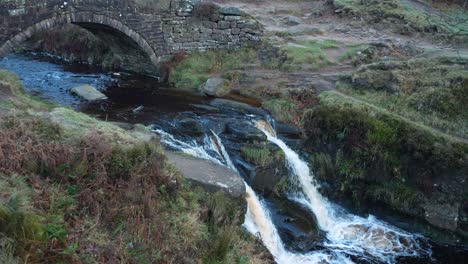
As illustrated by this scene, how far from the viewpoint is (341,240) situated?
28.8 feet

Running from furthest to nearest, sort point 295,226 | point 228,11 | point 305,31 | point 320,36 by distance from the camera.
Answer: point 305,31
point 320,36
point 228,11
point 295,226

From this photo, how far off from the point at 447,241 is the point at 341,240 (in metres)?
2.42

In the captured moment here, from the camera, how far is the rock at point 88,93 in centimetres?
1253

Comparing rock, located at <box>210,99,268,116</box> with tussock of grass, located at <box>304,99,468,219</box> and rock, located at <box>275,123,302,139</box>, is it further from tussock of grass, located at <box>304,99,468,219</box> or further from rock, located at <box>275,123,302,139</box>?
tussock of grass, located at <box>304,99,468,219</box>

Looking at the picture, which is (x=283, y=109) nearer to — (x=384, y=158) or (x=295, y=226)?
(x=384, y=158)

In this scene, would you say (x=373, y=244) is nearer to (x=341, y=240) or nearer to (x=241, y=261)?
(x=341, y=240)

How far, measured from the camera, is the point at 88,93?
12.7 m

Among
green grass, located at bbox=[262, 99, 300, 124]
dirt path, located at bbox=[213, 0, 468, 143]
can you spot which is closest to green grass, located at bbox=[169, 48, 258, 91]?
dirt path, located at bbox=[213, 0, 468, 143]

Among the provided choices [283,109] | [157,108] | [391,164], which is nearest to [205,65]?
[157,108]

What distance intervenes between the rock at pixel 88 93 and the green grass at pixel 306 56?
615cm

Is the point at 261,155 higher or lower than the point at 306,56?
lower

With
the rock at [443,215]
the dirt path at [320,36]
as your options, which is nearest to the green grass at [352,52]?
the dirt path at [320,36]

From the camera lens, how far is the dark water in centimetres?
847

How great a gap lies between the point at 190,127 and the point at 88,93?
4266mm
